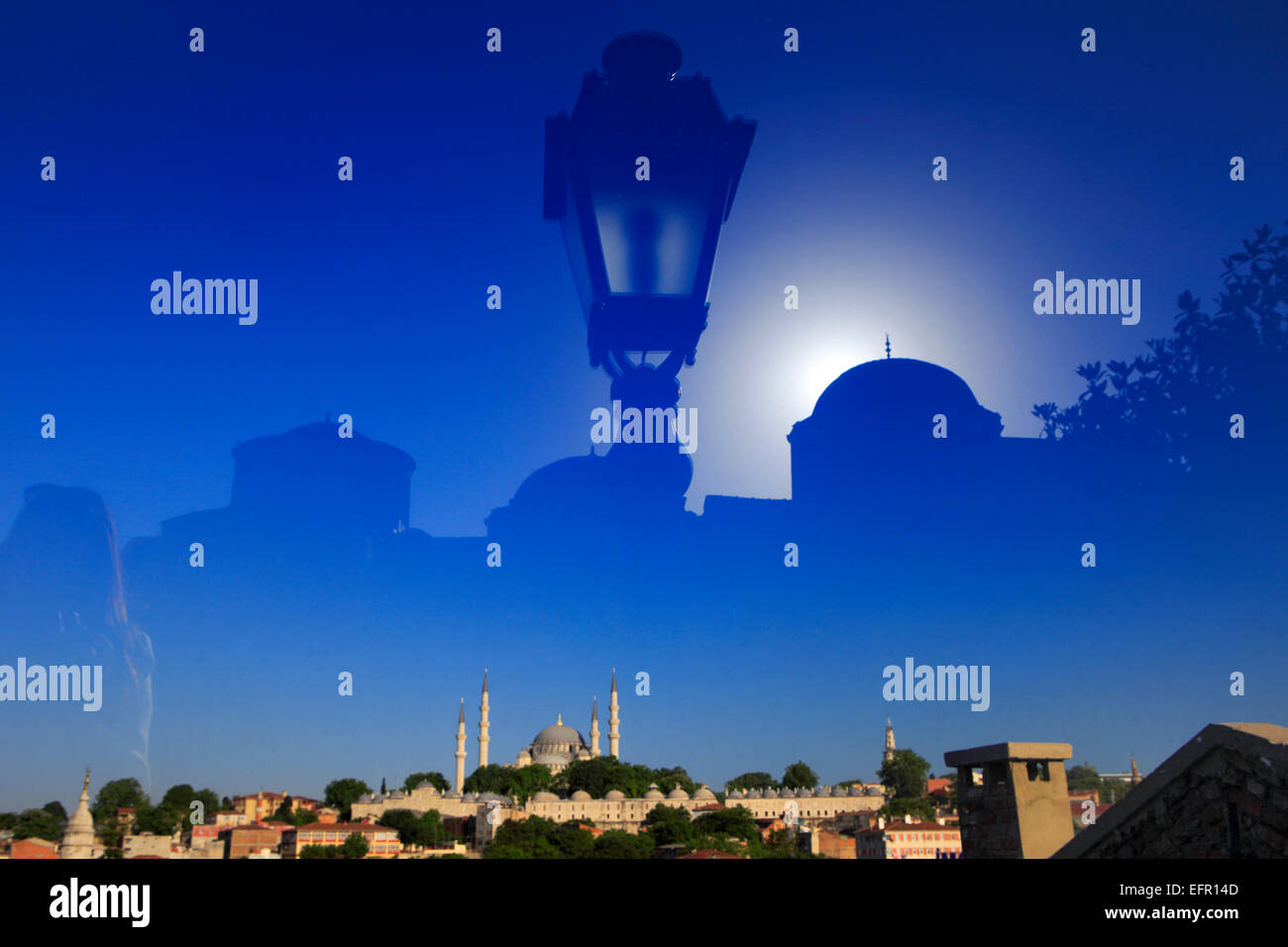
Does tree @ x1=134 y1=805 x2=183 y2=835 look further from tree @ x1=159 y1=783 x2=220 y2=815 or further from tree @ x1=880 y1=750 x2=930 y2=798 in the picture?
tree @ x1=880 y1=750 x2=930 y2=798

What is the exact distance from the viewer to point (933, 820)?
114ft

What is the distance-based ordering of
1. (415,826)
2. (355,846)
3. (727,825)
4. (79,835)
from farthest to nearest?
(415,826) < (727,825) < (355,846) < (79,835)

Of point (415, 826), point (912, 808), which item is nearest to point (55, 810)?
point (415, 826)

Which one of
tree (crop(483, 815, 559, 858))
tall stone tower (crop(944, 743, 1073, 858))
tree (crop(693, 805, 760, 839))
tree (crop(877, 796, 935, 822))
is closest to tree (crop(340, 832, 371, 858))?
tree (crop(483, 815, 559, 858))

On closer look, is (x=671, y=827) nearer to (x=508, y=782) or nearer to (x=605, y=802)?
(x=605, y=802)

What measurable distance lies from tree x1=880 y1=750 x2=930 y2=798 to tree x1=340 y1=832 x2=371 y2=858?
948 inches

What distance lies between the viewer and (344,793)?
147ft

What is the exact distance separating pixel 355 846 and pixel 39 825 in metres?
9.68

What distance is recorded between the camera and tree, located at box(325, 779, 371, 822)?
4422cm

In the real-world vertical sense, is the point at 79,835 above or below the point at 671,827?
above
